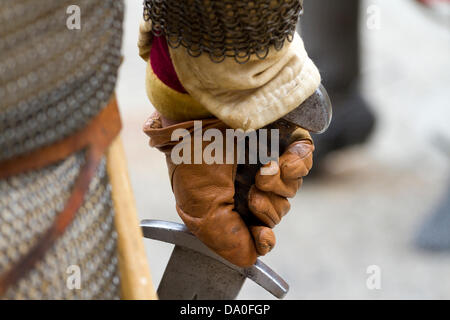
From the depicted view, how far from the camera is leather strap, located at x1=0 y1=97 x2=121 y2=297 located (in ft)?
2.01

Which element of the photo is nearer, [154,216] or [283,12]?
[283,12]

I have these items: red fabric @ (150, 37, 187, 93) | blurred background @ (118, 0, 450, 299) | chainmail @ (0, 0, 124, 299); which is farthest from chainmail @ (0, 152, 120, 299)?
blurred background @ (118, 0, 450, 299)

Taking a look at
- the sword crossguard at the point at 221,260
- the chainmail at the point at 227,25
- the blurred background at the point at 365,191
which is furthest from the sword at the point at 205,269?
the blurred background at the point at 365,191

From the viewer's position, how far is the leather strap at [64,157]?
2.01 feet

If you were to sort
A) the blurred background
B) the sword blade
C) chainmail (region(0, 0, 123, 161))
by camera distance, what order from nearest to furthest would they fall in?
chainmail (region(0, 0, 123, 161)), the sword blade, the blurred background

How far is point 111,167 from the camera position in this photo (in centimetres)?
69

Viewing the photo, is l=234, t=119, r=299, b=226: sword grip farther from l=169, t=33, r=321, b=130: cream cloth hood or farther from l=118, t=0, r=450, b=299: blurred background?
l=118, t=0, r=450, b=299: blurred background

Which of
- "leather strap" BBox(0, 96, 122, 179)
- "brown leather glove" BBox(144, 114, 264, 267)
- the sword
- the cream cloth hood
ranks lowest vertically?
the sword

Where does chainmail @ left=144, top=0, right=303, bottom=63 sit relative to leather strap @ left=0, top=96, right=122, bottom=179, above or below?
A: above

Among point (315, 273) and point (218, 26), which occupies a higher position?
point (218, 26)
